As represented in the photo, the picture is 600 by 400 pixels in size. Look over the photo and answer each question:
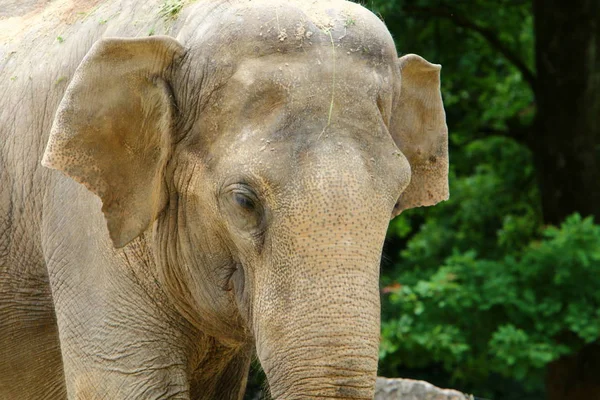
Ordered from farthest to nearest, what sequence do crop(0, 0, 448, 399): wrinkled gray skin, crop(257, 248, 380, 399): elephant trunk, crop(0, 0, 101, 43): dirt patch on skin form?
crop(0, 0, 101, 43): dirt patch on skin < crop(0, 0, 448, 399): wrinkled gray skin < crop(257, 248, 380, 399): elephant trunk

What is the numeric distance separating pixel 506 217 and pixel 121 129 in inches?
239

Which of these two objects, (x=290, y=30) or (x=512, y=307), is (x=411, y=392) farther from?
(x=290, y=30)

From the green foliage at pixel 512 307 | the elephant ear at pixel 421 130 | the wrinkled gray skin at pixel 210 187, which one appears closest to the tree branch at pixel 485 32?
the green foliage at pixel 512 307

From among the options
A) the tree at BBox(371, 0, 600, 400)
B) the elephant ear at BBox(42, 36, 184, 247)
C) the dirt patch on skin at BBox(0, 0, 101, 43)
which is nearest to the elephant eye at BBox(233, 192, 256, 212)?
the elephant ear at BBox(42, 36, 184, 247)

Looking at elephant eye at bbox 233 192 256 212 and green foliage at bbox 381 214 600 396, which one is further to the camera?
green foliage at bbox 381 214 600 396

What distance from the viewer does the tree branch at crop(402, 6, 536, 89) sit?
26.9 feet

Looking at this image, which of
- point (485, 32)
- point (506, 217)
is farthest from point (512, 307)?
point (485, 32)

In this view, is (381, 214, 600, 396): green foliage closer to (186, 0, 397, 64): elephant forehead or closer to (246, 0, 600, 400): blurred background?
(246, 0, 600, 400): blurred background

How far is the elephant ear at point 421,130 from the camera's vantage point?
3754 millimetres

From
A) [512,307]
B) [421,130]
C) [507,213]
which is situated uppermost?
[421,130]

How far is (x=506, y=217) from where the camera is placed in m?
9.12

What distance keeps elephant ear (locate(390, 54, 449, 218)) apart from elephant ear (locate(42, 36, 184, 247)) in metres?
→ 0.74

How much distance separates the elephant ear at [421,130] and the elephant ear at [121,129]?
0.74 metres

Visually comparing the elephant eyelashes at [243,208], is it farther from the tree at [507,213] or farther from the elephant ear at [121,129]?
the tree at [507,213]
